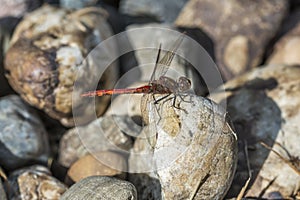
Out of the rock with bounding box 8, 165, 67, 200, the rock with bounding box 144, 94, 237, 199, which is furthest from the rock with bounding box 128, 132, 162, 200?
the rock with bounding box 8, 165, 67, 200

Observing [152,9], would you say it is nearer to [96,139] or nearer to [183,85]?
[96,139]

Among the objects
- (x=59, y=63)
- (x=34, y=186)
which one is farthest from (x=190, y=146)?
(x=59, y=63)

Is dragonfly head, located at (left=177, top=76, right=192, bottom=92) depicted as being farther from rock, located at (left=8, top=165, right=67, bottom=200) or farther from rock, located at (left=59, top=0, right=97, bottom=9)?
rock, located at (left=59, top=0, right=97, bottom=9)

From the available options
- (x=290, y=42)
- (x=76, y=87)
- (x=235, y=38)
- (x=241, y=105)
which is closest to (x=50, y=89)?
(x=76, y=87)

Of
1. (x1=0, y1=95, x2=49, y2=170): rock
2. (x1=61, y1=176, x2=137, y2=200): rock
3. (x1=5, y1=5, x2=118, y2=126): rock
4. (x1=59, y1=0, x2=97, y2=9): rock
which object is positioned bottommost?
(x1=0, y1=95, x2=49, y2=170): rock

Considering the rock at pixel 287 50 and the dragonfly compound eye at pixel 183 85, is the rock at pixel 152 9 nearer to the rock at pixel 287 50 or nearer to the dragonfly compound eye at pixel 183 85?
the rock at pixel 287 50

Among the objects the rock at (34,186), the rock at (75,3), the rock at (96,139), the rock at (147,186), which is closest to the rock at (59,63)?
the rock at (96,139)

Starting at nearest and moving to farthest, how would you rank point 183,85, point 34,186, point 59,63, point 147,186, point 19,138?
point 183,85 < point 147,186 < point 34,186 < point 19,138 < point 59,63
